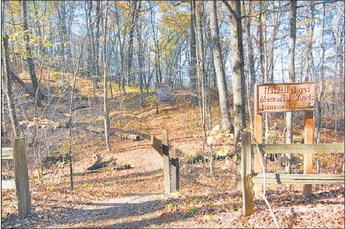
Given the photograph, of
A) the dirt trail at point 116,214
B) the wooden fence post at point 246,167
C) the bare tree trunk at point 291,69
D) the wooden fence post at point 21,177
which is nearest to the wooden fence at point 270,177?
the wooden fence post at point 246,167

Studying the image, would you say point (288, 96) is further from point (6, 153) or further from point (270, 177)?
point (6, 153)

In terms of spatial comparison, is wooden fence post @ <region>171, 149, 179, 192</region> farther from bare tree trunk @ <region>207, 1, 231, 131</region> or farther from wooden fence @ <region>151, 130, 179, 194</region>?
bare tree trunk @ <region>207, 1, 231, 131</region>

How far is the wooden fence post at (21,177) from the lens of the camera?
15.5ft

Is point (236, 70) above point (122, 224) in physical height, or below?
above

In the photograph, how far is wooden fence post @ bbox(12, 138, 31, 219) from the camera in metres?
4.72

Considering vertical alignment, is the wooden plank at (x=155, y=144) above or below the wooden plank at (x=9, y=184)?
above

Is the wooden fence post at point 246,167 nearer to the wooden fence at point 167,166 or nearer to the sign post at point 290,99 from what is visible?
the sign post at point 290,99

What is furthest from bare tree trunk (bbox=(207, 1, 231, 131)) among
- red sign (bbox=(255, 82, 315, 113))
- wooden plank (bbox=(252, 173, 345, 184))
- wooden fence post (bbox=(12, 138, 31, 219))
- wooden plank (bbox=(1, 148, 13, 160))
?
wooden plank (bbox=(1, 148, 13, 160))

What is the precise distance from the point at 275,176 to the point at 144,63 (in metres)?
25.8

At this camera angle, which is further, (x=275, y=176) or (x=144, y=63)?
(x=144, y=63)

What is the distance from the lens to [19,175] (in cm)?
474

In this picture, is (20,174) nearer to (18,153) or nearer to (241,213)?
(18,153)

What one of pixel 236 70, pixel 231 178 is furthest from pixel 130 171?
pixel 236 70

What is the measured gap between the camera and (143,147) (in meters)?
13.3
